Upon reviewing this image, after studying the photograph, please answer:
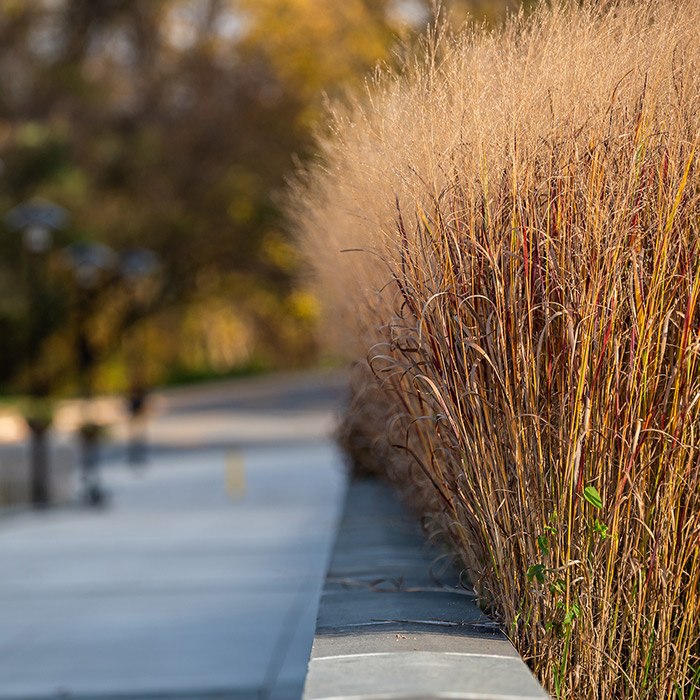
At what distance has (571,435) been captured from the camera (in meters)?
2.67

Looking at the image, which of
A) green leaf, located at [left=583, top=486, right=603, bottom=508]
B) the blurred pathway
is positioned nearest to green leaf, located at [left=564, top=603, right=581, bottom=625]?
green leaf, located at [left=583, top=486, right=603, bottom=508]

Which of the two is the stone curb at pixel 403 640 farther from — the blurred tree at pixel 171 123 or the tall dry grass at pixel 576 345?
the blurred tree at pixel 171 123

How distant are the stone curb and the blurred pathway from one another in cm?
127

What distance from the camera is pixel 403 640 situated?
8.69 ft

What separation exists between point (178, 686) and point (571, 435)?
2875mm

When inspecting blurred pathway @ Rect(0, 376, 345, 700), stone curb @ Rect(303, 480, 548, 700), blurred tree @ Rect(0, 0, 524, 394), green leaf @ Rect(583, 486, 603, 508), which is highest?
blurred tree @ Rect(0, 0, 524, 394)

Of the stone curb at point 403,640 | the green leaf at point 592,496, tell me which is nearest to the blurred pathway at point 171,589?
the stone curb at point 403,640

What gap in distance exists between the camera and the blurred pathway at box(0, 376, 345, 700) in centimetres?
504

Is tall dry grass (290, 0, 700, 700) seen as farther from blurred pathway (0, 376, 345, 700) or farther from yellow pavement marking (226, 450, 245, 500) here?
yellow pavement marking (226, 450, 245, 500)

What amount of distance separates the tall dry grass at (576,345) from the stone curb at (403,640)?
191mm

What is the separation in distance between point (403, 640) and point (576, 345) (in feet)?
2.80

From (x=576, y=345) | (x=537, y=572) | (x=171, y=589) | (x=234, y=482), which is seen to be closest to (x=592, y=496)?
(x=537, y=572)

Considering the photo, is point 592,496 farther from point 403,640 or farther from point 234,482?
point 234,482

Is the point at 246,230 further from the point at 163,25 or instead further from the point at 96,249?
the point at 96,249
